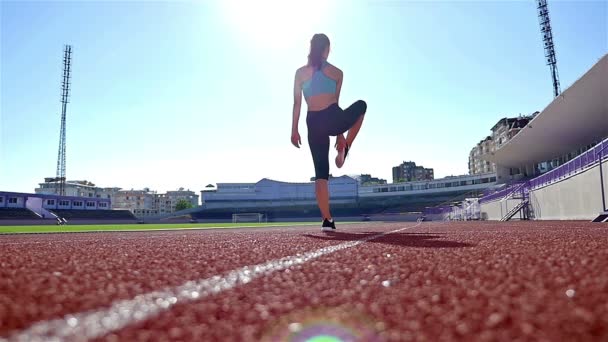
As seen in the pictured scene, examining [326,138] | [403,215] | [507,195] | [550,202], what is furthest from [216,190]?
[326,138]

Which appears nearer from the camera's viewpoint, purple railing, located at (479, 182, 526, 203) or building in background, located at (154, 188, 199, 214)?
purple railing, located at (479, 182, 526, 203)

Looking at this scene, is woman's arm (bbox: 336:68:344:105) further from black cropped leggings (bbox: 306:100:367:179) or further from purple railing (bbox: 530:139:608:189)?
purple railing (bbox: 530:139:608:189)

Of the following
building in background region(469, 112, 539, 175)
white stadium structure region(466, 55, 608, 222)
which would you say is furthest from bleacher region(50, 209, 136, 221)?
building in background region(469, 112, 539, 175)

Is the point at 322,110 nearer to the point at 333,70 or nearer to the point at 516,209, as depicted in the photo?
the point at 333,70

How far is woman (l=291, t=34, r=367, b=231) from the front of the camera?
228 inches

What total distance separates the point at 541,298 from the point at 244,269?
115 cm

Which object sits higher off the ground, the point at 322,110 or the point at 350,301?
the point at 322,110

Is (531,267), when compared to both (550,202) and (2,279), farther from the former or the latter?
(550,202)

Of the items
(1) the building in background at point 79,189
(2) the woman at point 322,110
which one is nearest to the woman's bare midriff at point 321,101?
(2) the woman at point 322,110

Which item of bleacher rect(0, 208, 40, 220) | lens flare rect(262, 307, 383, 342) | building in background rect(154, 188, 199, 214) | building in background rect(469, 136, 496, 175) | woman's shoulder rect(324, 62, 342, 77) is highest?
building in background rect(469, 136, 496, 175)

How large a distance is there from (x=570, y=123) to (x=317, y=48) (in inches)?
1047

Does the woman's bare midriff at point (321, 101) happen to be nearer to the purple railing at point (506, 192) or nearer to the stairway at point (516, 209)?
the stairway at point (516, 209)

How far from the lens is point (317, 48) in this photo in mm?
6004

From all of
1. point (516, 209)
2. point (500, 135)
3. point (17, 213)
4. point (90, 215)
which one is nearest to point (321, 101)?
point (516, 209)
